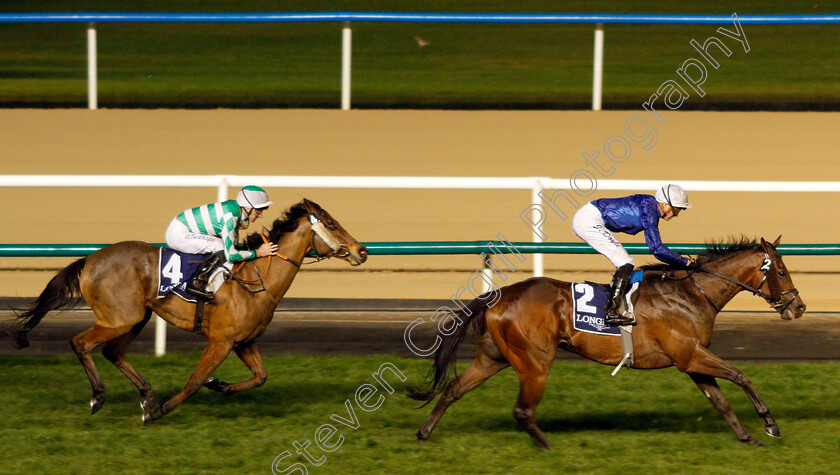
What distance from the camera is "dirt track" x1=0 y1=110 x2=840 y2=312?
28.1 ft

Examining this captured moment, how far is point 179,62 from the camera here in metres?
10.1

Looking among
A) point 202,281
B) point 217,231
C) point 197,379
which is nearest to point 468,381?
point 197,379

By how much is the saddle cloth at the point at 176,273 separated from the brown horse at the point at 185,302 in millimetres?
46

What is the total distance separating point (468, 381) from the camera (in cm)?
536

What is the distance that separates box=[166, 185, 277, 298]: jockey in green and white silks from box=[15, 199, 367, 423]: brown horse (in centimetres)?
10

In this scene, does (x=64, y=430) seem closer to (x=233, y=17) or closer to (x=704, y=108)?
(x=233, y=17)

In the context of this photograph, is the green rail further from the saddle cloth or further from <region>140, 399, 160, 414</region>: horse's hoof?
<region>140, 399, 160, 414</region>: horse's hoof

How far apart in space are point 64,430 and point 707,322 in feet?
10.7

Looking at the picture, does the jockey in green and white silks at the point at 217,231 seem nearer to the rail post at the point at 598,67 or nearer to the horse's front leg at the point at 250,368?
the horse's front leg at the point at 250,368


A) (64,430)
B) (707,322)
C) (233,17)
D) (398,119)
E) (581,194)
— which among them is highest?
(233,17)

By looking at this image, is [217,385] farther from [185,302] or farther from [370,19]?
[370,19]

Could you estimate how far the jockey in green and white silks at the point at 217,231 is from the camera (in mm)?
5633

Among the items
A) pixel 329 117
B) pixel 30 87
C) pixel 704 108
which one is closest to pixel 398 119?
pixel 329 117

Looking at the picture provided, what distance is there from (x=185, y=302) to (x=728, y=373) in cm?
278
